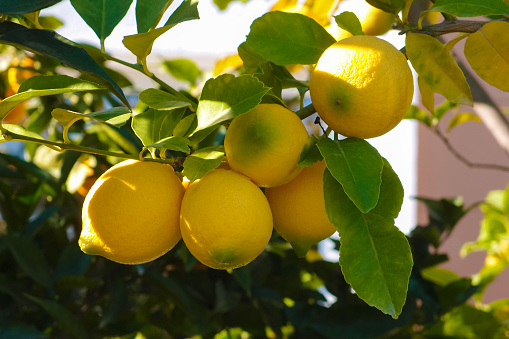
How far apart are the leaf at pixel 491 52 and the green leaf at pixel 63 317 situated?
53 centimetres

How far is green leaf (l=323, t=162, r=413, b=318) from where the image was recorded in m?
0.34

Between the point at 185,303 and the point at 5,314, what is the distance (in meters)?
0.25

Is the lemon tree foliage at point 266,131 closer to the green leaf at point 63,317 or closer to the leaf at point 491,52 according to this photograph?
the leaf at point 491,52

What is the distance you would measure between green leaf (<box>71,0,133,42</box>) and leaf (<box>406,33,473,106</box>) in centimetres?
24

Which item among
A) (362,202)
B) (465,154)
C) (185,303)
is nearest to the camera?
(362,202)

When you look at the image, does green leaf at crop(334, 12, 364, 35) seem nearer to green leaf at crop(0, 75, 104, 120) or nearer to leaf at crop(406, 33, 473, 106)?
leaf at crop(406, 33, 473, 106)

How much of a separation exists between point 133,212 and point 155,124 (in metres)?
0.08

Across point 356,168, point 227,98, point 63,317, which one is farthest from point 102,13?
point 63,317

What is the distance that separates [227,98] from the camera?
1.21 ft

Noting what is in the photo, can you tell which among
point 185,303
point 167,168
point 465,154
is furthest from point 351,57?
point 465,154

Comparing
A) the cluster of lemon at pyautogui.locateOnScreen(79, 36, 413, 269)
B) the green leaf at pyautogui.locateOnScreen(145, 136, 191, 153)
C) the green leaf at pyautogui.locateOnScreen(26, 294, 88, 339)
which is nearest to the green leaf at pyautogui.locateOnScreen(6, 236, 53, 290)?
the green leaf at pyautogui.locateOnScreen(26, 294, 88, 339)

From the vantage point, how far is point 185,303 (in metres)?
0.69

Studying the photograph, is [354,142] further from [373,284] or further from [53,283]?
[53,283]

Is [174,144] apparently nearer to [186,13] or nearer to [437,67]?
[186,13]
